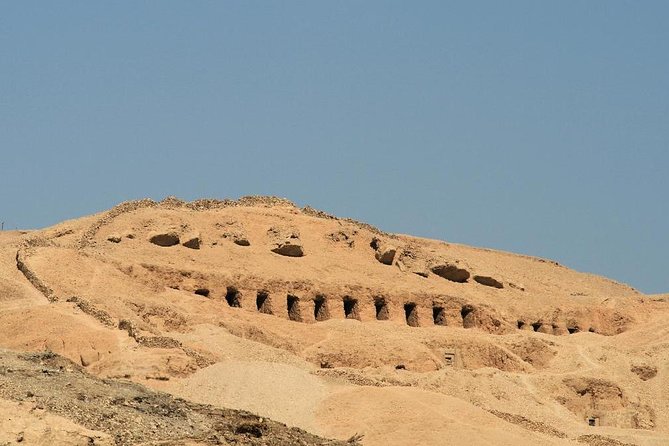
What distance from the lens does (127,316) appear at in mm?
38531

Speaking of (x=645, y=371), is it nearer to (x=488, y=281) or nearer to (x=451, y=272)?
(x=451, y=272)

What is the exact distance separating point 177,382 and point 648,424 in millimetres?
16277

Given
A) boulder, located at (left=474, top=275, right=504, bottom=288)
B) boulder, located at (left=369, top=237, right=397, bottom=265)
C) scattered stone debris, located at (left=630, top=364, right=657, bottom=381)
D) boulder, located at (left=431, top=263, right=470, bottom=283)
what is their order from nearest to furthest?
scattered stone debris, located at (left=630, top=364, right=657, bottom=381) < boulder, located at (left=369, top=237, right=397, bottom=265) < boulder, located at (left=431, top=263, right=470, bottom=283) < boulder, located at (left=474, top=275, right=504, bottom=288)

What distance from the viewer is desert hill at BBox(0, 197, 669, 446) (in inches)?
1258

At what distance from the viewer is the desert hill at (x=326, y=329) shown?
3195 cm

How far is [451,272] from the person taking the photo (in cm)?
5466

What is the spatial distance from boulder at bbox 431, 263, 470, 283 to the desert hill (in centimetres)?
6

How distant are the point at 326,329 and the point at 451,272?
1101cm

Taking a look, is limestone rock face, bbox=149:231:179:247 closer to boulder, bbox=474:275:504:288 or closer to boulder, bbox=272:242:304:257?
boulder, bbox=272:242:304:257

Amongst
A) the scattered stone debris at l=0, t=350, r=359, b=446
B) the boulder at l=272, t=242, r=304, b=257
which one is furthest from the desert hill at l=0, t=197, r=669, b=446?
the scattered stone debris at l=0, t=350, r=359, b=446

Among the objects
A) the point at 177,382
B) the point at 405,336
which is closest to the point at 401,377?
the point at 405,336

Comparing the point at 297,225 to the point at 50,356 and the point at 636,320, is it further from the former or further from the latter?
the point at 50,356

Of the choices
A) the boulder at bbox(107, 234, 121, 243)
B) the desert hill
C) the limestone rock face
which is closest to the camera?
the desert hill

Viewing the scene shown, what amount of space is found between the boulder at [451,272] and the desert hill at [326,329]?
0.19ft
